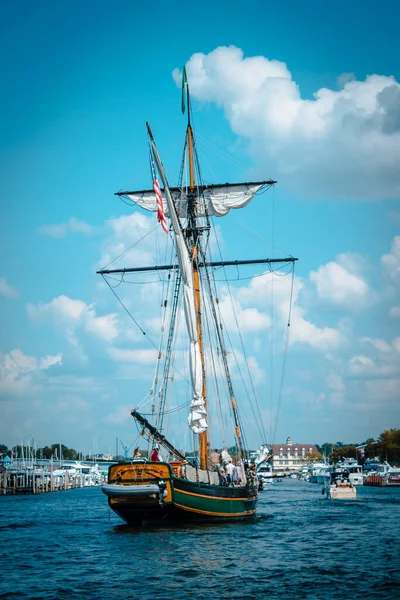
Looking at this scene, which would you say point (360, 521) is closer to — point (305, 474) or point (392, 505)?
point (392, 505)

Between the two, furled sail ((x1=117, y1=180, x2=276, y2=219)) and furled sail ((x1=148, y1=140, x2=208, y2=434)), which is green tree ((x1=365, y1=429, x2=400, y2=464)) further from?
furled sail ((x1=148, y1=140, x2=208, y2=434))

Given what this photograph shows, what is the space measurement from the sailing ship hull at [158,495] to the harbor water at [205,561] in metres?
0.73

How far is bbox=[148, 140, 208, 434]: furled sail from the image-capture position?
1490 inches

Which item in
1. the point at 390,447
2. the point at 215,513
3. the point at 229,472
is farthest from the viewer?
the point at 390,447

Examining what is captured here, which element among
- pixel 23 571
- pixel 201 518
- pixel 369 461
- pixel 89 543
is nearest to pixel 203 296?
pixel 201 518

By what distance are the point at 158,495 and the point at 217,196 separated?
922 inches

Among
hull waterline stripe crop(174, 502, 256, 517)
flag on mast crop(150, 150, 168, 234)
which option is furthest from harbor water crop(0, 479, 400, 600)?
flag on mast crop(150, 150, 168, 234)

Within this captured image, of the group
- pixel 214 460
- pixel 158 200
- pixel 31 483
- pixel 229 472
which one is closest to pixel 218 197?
pixel 158 200

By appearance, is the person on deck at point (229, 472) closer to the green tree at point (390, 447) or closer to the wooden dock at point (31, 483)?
the wooden dock at point (31, 483)

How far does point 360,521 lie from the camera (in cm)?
4216

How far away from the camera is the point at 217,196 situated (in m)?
49.5

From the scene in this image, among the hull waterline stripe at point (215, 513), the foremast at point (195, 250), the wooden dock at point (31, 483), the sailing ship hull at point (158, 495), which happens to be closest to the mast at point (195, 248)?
the foremast at point (195, 250)

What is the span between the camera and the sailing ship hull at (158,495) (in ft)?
107

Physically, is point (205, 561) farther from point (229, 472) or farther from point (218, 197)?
point (218, 197)
